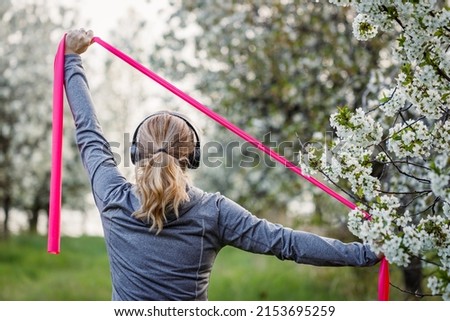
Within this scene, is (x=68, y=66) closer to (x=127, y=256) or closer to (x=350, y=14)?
(x=127, y=256)

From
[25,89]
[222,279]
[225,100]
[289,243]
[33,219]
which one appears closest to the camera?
[289,243]

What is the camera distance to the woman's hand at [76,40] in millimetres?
2861

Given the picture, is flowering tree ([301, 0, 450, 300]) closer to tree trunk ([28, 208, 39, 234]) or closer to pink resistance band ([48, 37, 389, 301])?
pink resistance band ([48, 37, 389, 301])

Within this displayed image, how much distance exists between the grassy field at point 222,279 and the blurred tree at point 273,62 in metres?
1.08

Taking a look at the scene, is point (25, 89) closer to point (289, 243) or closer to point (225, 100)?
point (225, 100)

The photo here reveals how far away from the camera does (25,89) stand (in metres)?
11.6

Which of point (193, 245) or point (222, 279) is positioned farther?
point (222, 279)

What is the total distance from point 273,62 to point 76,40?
3956 mm

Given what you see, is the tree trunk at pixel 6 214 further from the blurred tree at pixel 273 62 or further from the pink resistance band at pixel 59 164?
the pink resistance band at pixel 59 164

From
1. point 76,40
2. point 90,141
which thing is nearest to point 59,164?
point 90,141

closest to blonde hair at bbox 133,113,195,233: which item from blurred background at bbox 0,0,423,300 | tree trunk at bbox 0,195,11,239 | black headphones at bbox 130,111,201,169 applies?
black headphones at bbox 130,111,201,169

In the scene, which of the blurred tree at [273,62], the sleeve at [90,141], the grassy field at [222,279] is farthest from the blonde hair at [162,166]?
the grassy field at [222,279]

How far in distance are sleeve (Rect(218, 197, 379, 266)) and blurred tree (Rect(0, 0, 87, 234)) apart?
9446 mm

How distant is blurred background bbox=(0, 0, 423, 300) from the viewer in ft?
20.1
